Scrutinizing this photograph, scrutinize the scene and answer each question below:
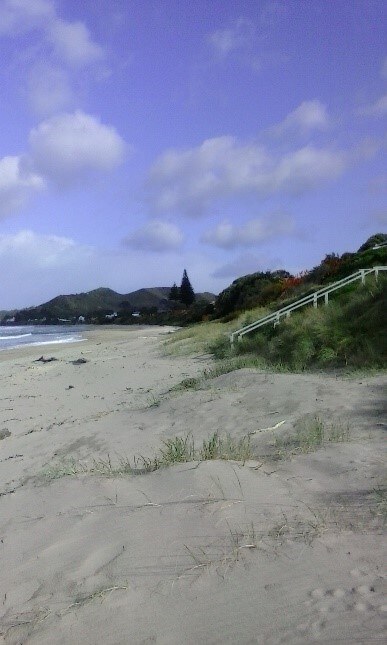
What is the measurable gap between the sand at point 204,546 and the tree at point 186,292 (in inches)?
3292

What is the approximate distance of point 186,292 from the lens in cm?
9119

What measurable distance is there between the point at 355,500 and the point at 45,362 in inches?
794

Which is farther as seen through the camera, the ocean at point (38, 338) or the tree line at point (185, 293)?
the tree line at point (185, 293)

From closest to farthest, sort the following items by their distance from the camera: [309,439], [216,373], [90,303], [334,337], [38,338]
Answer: [309,439] < [216,373] < [334,337] < [38,338] < [90,303]

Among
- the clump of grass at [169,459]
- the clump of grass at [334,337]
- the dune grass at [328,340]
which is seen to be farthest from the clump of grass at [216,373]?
the clump of grass at [169,459]

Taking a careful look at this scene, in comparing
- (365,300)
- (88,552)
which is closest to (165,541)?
(88,552)

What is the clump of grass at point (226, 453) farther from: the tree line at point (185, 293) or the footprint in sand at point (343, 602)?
the tree line at point (185, 293)

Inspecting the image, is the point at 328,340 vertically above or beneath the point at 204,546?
above

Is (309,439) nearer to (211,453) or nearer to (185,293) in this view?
(211,453)

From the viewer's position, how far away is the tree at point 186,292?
297ft

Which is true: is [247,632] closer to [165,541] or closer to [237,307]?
[165,541]

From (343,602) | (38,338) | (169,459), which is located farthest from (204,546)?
(38,338)

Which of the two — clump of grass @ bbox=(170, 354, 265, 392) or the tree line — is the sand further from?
the tree line

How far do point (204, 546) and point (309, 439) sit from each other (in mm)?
2426
